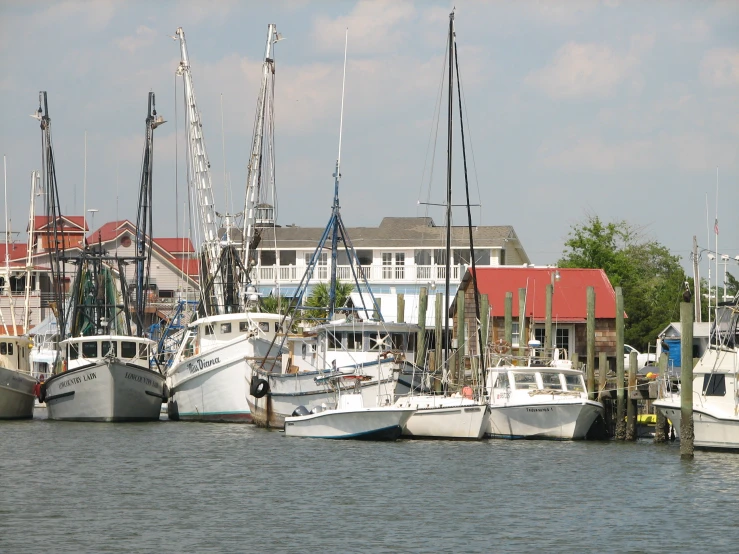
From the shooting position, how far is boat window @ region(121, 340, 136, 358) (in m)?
50.5

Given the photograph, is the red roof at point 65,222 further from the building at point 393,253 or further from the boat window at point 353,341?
the boat window at point 353,341

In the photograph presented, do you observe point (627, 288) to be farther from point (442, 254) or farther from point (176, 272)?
point (176, 272)

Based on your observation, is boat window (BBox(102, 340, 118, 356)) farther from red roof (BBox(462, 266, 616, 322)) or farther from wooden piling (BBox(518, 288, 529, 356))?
red roof (BBox(462, 266, 616, 322))

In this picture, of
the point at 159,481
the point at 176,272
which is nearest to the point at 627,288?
the point at 176,272

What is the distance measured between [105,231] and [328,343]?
53488mm

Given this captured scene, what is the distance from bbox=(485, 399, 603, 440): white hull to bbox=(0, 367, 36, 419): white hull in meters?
21.1

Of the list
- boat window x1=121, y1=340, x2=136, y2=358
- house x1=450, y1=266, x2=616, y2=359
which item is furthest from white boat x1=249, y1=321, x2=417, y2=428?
house x1=450, y1=266, x2=616, y2=359

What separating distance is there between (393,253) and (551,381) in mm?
40806

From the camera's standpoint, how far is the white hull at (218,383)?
48.0 m

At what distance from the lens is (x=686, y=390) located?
34.0 meters

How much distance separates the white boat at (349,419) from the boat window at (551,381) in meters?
4.26

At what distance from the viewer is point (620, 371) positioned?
4081cm

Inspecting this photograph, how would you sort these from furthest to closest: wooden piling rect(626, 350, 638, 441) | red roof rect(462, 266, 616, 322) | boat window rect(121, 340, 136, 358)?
red roof rect(462, 266, 616, 322) → boat window rect(121, 340, 136, 358) → wooden piling rect(626, 350, 638, 441)

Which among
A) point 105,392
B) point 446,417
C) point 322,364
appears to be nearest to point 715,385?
point 446,417
